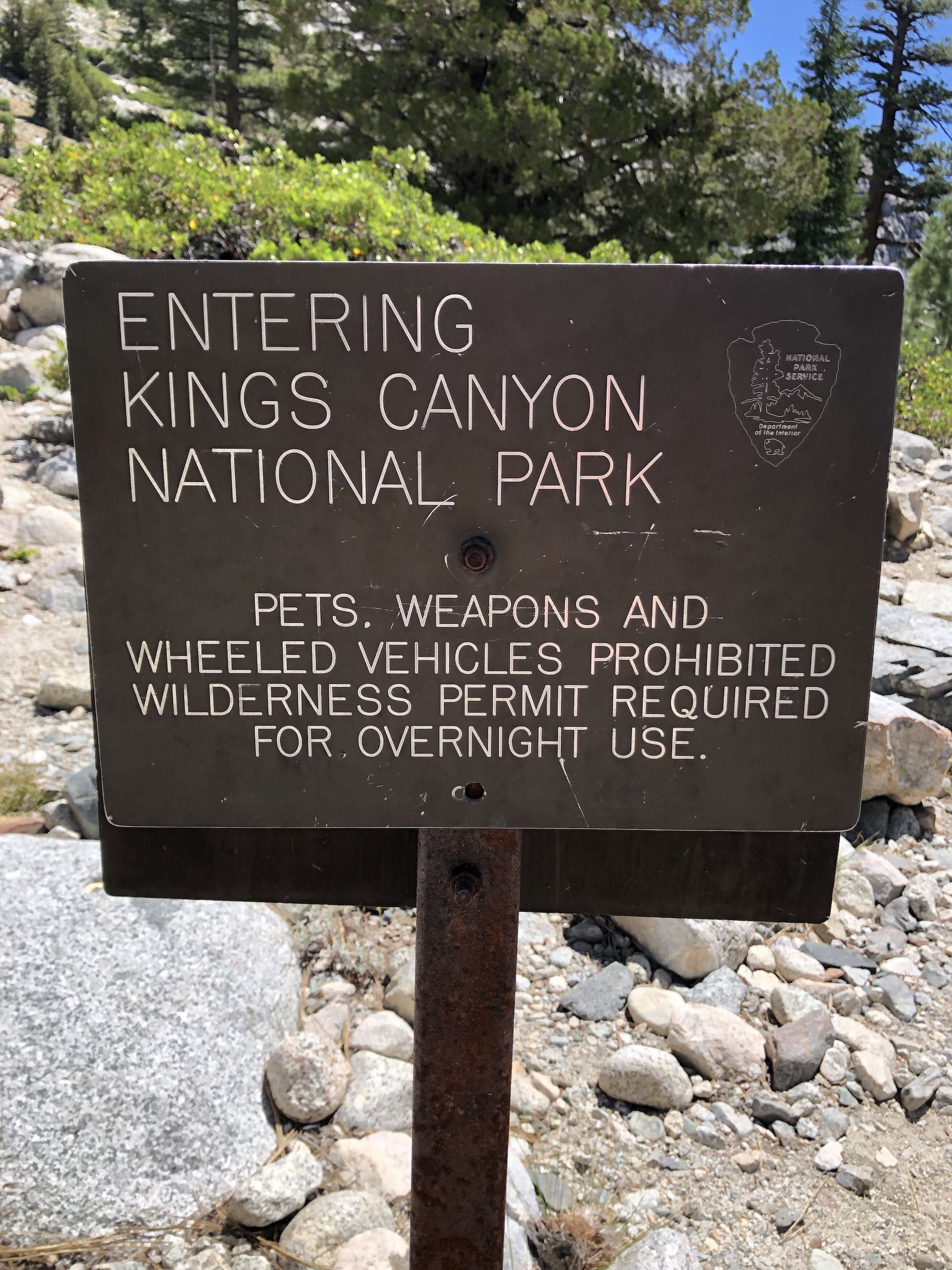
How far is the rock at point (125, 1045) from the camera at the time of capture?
2197 mm

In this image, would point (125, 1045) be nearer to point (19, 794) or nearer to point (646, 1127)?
point (646, 1127)

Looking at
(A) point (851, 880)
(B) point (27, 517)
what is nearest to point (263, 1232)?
(A) point (851, 880)

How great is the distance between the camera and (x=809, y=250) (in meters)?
25.0

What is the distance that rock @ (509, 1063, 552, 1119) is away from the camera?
106 inches

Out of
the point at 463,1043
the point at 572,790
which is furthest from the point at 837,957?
the point at 572,790

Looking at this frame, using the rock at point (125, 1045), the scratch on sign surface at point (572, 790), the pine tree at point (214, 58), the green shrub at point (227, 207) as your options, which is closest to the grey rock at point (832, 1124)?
the rock at point (125, 1045)

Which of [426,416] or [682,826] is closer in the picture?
[426,416]

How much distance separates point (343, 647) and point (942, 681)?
4000 millimetres

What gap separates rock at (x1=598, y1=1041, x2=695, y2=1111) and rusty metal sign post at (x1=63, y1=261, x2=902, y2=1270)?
1.37 m

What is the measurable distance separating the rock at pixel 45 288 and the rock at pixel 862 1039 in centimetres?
767

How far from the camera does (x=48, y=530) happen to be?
5586 mm

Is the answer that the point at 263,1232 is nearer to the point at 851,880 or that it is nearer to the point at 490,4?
the point at 851,880

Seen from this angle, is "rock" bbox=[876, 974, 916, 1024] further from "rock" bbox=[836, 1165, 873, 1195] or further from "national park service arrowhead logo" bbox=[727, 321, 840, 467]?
"national park service arrowhead logo" bbox=[727, 321, 840, 467]

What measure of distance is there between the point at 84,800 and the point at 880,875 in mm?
2764
